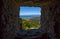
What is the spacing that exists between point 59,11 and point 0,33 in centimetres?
133

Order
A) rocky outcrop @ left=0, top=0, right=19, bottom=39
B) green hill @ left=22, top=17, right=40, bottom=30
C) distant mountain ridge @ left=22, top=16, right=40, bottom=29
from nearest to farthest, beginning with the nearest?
rocky outcrop @ left=0, top=0, right=19, bottom=39, green hill @ left=22, top=17, right=40, bottom=30, distant mountain ridge @ left=22, top=16, right=40, bottom=29

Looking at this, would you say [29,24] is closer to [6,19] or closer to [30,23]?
[30,23]

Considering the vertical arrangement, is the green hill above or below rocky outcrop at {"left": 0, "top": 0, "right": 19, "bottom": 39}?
below

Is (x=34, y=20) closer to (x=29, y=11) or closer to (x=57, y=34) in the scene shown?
(x=29, y=11)

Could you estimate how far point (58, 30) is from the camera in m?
2.69

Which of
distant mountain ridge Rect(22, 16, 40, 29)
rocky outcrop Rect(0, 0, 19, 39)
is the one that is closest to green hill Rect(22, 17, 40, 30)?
distant mountain ridge Rect(22, 16, 40, 29)

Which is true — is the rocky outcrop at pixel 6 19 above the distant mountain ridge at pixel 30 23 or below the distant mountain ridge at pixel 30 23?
above

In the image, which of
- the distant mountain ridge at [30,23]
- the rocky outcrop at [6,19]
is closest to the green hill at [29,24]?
the distant mountain ridge at [30,23]

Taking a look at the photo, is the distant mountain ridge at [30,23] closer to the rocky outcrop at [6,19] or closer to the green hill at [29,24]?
the green hill at [29,24]

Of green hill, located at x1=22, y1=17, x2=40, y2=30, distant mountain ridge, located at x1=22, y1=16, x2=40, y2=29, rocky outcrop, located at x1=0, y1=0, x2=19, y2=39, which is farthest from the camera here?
distant mountain ridge, located at x1=22, y1=16, x2=40, y2=29

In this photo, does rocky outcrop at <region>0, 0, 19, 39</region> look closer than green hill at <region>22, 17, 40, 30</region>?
Yes

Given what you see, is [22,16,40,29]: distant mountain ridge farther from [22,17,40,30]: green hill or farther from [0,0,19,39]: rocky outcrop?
[0,0,19,39]: rocky outcrop

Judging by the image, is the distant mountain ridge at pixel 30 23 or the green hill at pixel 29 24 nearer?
the green hill at pixel 29 24

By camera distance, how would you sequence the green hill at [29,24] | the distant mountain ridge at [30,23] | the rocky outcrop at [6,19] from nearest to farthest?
the rocky outcrop at [6,19], the green hill at [29,24], the distant mountain ridge at [30,23]
